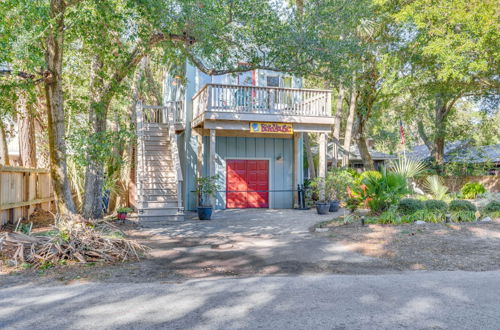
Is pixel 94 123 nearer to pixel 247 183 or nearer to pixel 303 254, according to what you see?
pixel 303 254

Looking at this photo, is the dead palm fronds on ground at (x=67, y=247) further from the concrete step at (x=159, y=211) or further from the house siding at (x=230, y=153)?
the house siding at (x=230, y=153)

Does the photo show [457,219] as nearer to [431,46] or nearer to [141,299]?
[431,46]

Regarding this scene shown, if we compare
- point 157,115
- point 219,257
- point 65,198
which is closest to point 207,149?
point 157,115

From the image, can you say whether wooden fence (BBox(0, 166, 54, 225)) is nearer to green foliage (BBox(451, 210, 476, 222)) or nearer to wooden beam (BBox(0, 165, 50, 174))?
wooden beam (BBox(0, 165, 50, 174))

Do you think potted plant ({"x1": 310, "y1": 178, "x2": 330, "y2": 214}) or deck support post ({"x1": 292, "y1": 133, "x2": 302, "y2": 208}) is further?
deck support post ({"x1": 292, "y1": 133, "x2": 302, "y2": 208})

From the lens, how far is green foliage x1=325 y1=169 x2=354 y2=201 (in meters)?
13.1

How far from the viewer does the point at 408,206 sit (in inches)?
412

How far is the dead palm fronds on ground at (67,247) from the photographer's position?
234 inches

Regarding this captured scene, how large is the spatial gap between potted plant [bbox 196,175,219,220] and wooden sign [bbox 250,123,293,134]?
2289 mm

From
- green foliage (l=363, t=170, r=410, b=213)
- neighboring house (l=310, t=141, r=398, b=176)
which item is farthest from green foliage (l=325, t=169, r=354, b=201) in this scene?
neighboring house (l=310, t=141, r=398, b=176)

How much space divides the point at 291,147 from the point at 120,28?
30.1ft

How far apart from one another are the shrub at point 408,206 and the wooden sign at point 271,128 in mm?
4891

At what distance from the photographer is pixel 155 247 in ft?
25.0

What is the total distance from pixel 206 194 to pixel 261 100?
12.8 feet
